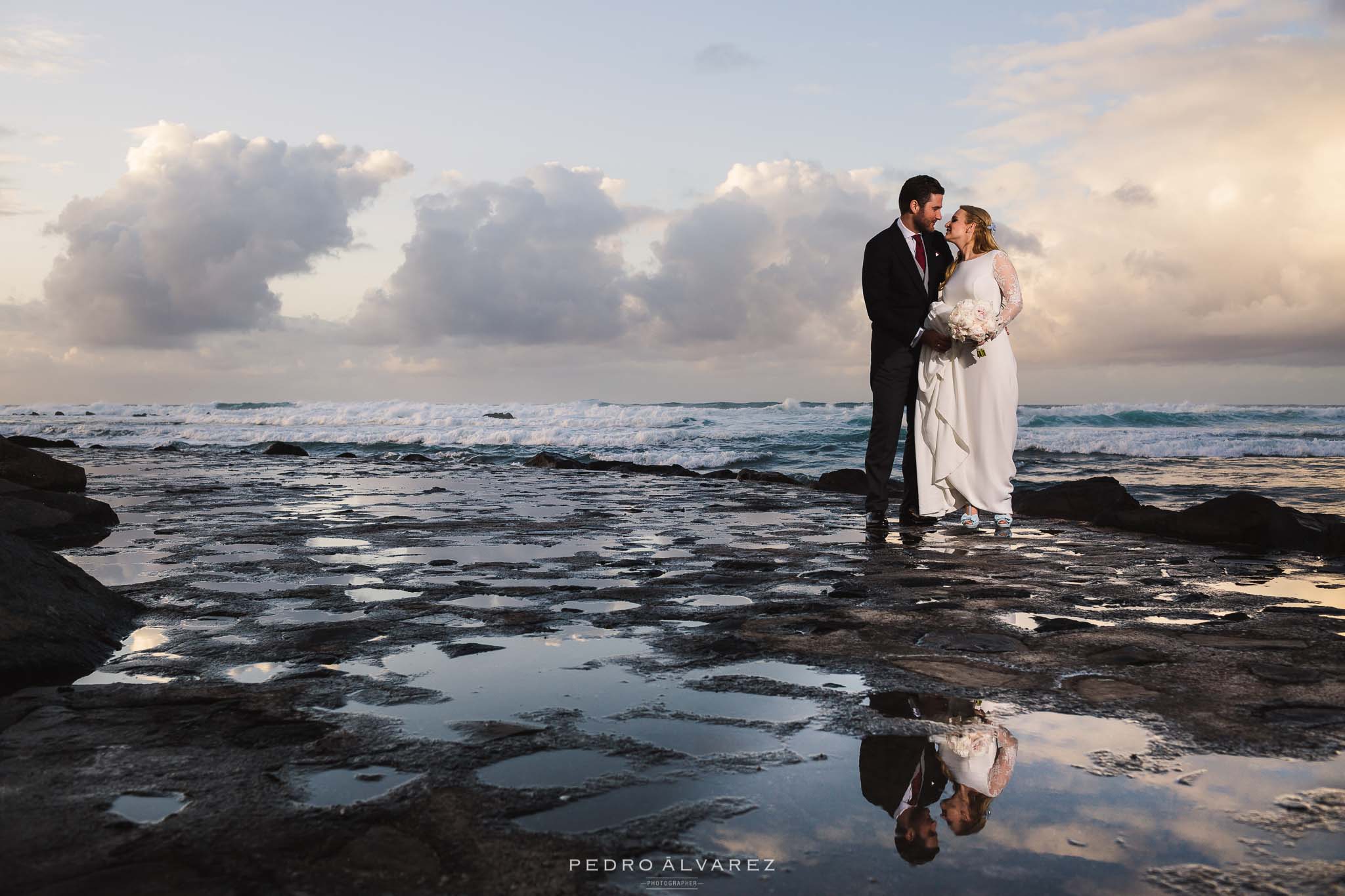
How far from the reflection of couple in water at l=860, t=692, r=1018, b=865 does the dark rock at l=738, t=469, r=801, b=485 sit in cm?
960

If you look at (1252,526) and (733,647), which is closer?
(733,647)

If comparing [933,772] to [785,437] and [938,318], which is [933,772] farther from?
[785,437]

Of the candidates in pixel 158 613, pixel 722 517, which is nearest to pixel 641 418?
pixel 722 517

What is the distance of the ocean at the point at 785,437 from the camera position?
1504cm

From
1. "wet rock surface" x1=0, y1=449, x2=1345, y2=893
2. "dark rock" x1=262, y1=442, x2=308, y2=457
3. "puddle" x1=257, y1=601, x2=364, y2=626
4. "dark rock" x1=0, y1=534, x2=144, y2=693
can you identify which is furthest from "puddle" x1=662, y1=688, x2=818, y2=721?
"dark rock" x1=262, y1=442, x2=308, y2=457

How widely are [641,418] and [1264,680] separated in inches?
1395

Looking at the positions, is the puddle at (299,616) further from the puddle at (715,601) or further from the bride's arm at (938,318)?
the bride's arm at (938,318)

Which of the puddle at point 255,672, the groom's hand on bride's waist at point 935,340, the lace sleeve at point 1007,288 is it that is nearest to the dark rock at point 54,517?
the puddle at point 255,672

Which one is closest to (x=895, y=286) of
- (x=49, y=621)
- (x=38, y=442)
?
(x=49, y=621)

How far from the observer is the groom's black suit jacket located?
701 cm

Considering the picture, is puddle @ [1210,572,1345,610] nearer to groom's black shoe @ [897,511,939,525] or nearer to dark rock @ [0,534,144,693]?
groom's black shoe @ [897,511,939,525]

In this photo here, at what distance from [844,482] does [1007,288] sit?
4591 millimetres

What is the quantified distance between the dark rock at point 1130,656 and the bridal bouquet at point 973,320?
385 cm

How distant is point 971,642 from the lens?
327cm
